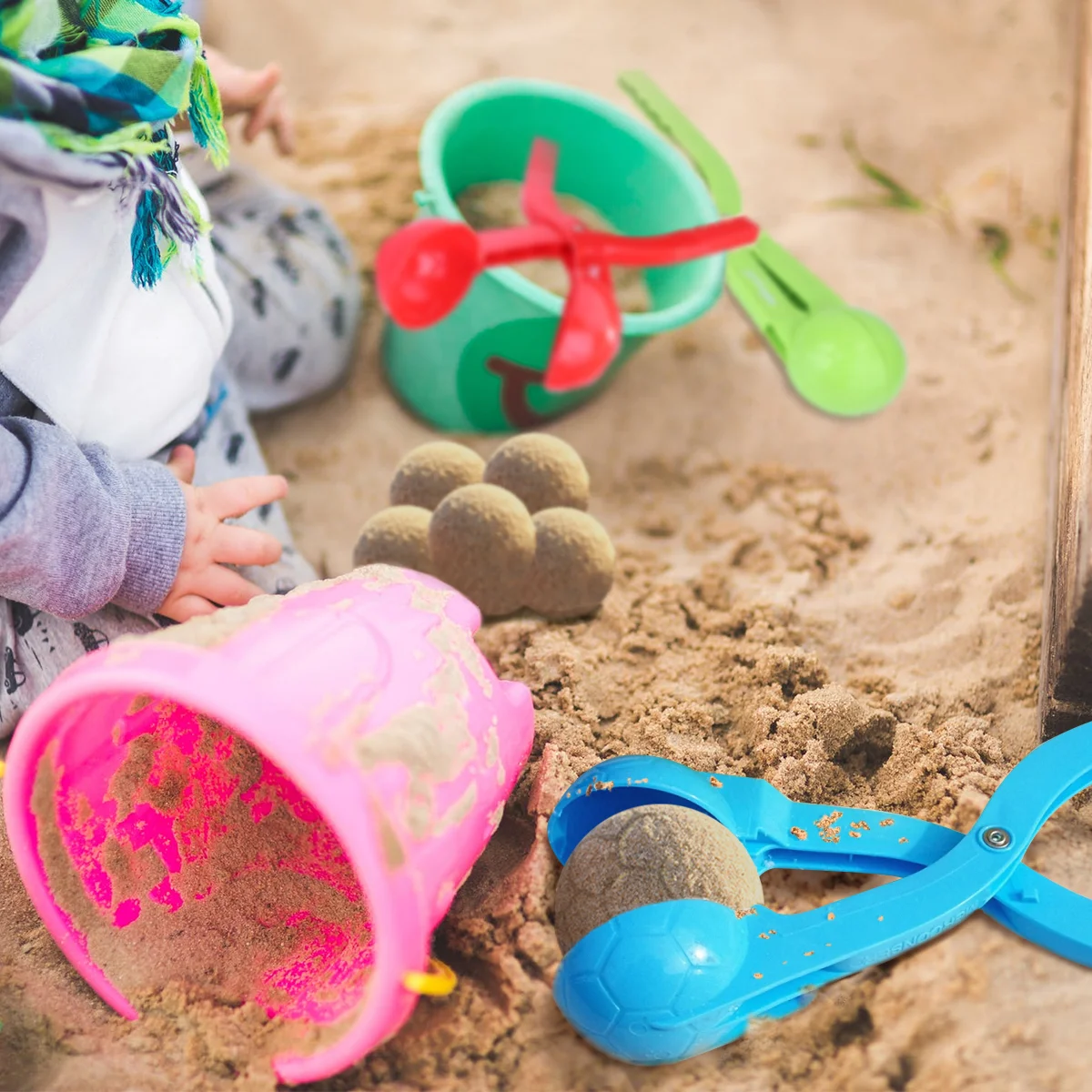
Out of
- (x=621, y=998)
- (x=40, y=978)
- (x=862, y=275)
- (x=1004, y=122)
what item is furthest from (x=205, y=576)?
(x=1004, y=122)

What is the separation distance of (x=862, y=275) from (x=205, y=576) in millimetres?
886

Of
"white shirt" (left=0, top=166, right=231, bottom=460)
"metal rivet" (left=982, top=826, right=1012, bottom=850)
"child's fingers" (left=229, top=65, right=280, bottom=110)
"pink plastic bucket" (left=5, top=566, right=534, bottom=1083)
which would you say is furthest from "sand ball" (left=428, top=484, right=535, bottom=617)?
"child's fingers" (left=229, top=65, right=280, bottom=110)

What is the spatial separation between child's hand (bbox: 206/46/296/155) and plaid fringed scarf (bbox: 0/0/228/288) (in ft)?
1.52

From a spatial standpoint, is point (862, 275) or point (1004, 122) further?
point (1004, 122)

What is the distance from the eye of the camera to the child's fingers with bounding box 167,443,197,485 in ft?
3.10

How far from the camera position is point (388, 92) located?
5.22 feet

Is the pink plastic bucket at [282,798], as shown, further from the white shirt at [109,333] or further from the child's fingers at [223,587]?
the white shirt at [109,333]

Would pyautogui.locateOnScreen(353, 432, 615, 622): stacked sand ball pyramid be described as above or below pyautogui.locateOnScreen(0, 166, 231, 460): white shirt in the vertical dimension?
below

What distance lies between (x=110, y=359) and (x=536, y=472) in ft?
1.21

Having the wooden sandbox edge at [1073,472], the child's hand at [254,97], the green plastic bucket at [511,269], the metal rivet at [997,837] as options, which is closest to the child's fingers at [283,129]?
the child's hand at [254,97]

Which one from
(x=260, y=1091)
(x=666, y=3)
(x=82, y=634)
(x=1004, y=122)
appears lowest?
(x=260, y=1091)

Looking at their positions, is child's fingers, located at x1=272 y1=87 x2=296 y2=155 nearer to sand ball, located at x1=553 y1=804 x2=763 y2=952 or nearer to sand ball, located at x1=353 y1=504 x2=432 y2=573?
sand ball, located at x1=353 y1=504 x2=432 y2=573

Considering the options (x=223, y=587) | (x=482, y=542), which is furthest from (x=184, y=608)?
(x=482, y=542)

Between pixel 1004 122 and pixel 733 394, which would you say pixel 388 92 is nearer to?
pixel 733 394
